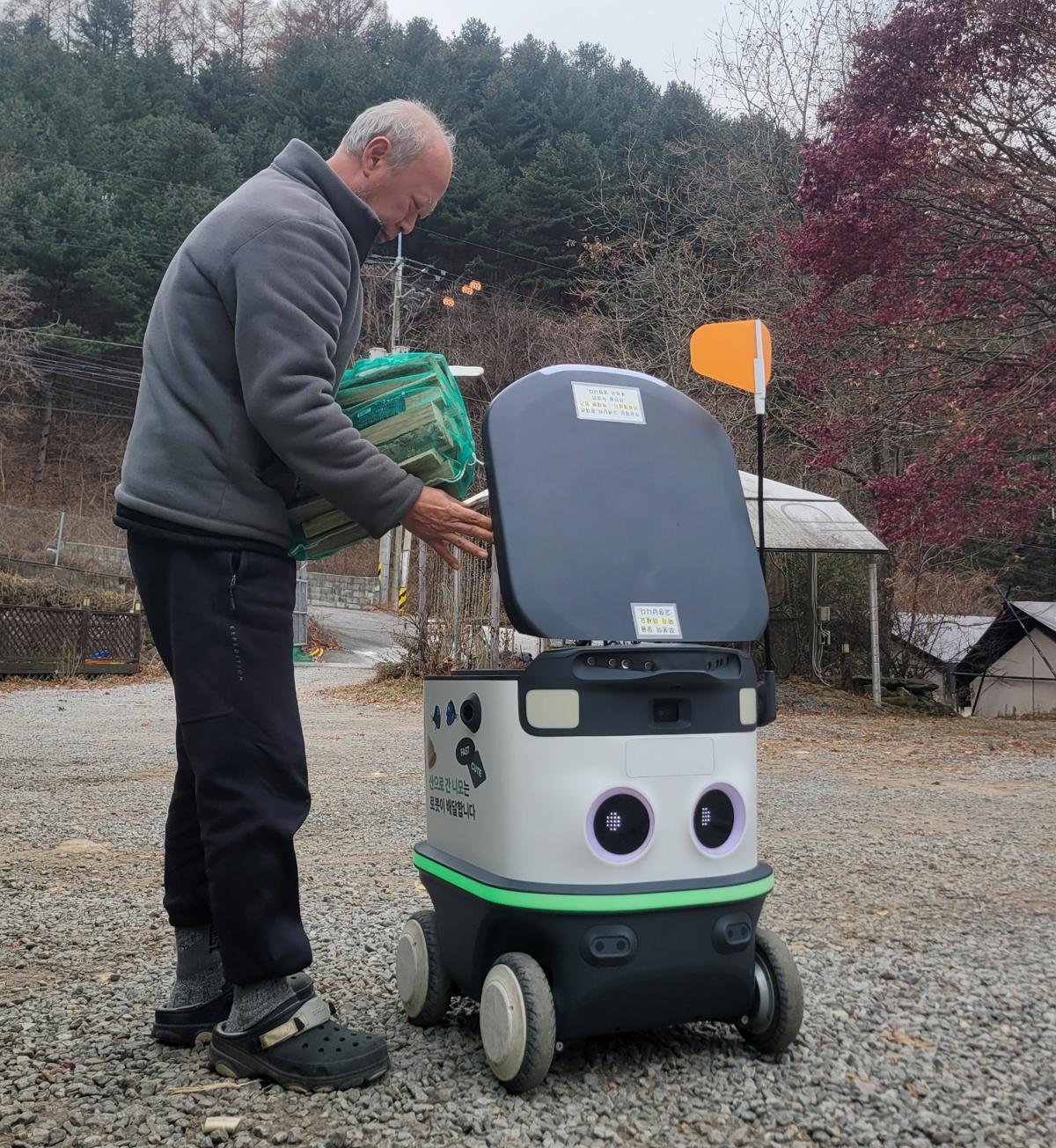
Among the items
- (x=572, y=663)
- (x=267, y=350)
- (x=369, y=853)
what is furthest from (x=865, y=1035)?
(x=369, y=853)

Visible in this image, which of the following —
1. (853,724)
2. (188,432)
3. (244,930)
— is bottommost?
(853,724)

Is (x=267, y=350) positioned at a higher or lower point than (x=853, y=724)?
higher

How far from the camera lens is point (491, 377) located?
99.3 feet

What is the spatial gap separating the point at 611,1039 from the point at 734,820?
54cm

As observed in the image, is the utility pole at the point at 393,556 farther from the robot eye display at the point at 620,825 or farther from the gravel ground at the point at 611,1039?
the robot eye display at the point at 620,825

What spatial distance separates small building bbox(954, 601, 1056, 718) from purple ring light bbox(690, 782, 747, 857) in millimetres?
15872

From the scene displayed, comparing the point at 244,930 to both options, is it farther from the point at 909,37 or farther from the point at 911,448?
the point at 911,448

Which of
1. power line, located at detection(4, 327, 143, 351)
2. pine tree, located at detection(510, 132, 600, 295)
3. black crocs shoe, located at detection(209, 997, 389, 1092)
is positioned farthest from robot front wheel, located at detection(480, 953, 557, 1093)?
pine tree, located at detection(510, 132, 600, 295)

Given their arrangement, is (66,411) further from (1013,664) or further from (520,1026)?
(520,1026)

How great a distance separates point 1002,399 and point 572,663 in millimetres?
7717

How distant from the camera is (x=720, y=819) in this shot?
6.19 feet

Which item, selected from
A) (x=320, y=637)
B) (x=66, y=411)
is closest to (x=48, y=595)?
(x=320, y=637)

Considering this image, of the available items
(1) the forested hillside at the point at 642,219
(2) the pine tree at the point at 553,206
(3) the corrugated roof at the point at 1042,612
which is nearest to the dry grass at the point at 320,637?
(1) the forested hillside at the point at 642,219

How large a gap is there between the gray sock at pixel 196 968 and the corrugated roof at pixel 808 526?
9005 mm
